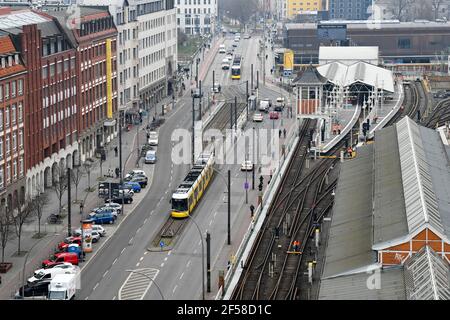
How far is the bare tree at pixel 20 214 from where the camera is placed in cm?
4597

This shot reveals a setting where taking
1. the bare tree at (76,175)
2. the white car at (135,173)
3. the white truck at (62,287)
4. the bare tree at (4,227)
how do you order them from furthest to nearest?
the white car at (135,173) < the bare tree at (76,175) < the bare tree at (4,227) < the white truck at (62,287)

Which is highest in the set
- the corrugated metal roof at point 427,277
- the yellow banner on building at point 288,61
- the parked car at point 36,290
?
the corrugated metal roof at point 427,277

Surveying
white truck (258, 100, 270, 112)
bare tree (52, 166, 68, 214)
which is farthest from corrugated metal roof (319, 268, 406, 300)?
white truck (258, 100, 270, 112)

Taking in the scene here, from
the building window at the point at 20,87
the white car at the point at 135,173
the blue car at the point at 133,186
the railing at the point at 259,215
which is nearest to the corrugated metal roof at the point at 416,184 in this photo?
the railing at the point at 259,215

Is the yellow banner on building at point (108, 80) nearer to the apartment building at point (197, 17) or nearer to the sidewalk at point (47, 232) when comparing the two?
the sidewalk at point (47, 232)

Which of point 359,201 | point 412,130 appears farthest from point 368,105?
point 359,201

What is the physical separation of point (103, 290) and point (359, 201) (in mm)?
12443

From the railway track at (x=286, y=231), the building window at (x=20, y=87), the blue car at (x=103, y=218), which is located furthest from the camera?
the building window at (x=20, y=87)

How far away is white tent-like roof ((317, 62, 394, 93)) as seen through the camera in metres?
94.2

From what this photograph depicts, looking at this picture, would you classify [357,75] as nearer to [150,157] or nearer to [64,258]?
[150,157]

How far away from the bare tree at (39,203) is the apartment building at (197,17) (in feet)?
394

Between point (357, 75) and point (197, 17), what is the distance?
8462 cm

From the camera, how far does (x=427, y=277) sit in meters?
28.0
